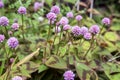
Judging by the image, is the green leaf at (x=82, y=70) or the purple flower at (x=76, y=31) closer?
the green leaf at (x=82, y=70)

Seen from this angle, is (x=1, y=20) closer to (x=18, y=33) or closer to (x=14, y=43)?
(x=14, y=43)

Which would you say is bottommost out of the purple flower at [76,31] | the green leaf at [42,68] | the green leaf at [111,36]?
the green leaf at [111,36]

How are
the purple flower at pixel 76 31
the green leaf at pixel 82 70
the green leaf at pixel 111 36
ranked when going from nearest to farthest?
the green leaf at pixel 82 70
the purple flower at pixel 76 31
the green leaf at pixel 111 36

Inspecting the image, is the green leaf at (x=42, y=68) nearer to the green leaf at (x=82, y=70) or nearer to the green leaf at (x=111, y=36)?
the green leaf at (x=82, y=70)

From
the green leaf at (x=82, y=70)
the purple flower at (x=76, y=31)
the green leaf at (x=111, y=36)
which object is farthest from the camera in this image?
the green leaf at (x=111, y=36)

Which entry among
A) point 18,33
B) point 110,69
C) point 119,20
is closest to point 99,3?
point 119,20

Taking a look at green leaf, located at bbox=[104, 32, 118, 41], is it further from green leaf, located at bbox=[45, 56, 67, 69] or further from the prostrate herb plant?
green leaf, located at bbox=[45, 56, 67, 69]

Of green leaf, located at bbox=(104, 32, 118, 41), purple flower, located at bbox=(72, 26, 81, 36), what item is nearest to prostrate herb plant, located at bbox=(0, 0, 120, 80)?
purple flower, located at bbox=(72, 26, 81, 36)

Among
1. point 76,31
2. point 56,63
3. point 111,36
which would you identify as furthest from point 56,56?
point 111,36

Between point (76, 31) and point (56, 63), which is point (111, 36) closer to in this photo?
point (76, 31)

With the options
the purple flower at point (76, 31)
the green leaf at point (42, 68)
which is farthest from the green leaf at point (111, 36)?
the green leaf at point (42, 68)

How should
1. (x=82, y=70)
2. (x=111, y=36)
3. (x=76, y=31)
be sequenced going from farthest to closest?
(x=111, y=36)
(x=76, y=31)
(x=82, y=70)

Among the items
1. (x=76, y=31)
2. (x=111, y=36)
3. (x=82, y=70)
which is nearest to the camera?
(x=82, y=70)
